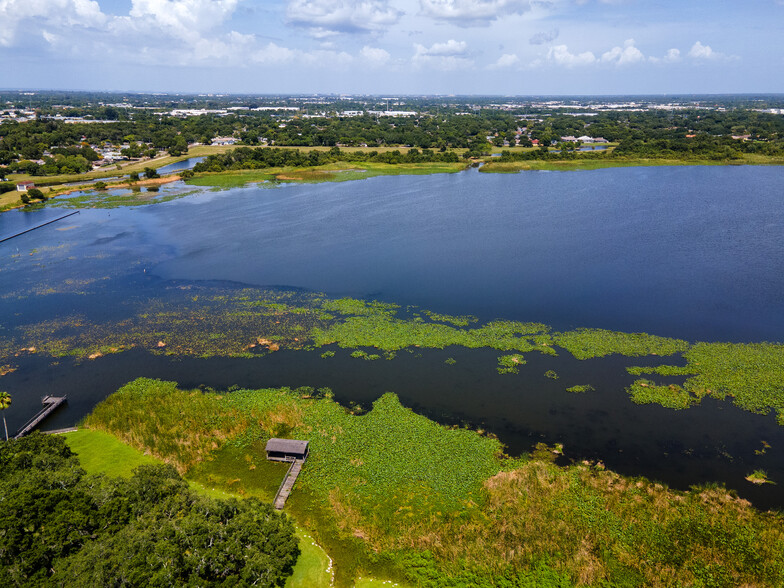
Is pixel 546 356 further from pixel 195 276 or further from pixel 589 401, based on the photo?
pixel 195 276

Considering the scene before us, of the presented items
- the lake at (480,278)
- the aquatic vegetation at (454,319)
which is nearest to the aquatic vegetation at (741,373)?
the lake at (480,278)

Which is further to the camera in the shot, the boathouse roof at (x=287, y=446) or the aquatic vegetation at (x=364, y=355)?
the aquatic vegetation at (x=364, y=355)

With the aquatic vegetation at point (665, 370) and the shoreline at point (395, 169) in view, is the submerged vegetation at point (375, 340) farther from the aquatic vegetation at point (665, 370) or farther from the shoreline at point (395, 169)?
the shoreline at point (395, 169)

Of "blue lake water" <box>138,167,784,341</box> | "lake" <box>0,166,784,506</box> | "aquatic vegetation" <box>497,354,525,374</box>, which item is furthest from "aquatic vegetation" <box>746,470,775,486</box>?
"blue lake water" <box>138,167,784,341</box>

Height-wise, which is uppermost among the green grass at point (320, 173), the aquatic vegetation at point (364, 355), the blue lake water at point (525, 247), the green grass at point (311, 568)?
the green grass at point (320, 173)

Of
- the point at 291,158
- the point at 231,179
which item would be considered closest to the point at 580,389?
the point at 231,179

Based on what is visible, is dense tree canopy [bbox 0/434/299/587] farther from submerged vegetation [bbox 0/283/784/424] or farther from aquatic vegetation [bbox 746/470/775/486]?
aquatic vegetation [bbox 746/470/775/486]
